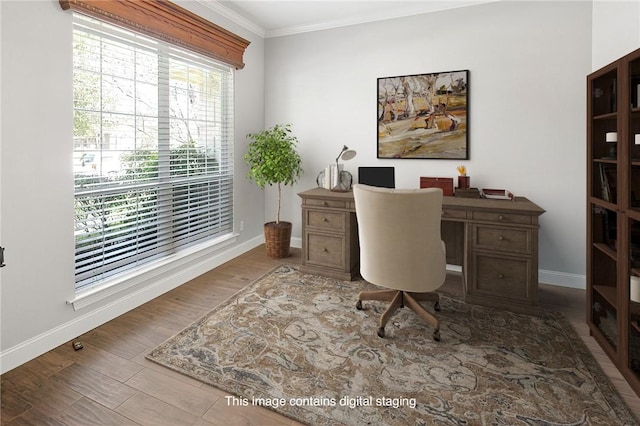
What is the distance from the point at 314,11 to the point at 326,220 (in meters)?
2.23

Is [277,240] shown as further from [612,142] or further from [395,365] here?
[612,142]

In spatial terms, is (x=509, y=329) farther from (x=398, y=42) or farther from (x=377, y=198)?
(x=398, y=42)

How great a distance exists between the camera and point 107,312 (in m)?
2.57

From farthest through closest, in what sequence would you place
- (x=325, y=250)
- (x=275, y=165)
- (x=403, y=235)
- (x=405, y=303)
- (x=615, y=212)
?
1. (x=275, y=165)
2. (x=325, y=250)
3. (x=405, y=303)
4. (x=403, y=235)
5. (x=615, y=212)

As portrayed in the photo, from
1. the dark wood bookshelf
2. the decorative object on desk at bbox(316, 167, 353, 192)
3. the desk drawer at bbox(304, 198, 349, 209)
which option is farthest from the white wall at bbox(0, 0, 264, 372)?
the dark wood bookshelf

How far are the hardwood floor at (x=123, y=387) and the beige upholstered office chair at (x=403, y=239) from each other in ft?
3.51

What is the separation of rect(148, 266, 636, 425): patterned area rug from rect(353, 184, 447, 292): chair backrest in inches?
15.9

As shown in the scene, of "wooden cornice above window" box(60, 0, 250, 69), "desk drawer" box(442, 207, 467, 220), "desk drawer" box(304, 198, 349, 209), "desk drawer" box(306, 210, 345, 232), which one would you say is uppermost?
"wooden cornice above window" box(60, 0, 250, 69)

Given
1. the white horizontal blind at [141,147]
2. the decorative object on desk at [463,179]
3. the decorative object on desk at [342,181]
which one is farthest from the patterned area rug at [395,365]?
the decorative object on desk at [342,181]

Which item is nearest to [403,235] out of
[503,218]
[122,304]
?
[503,218]

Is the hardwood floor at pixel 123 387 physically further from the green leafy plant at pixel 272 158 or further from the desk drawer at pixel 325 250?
the green leafy plant at pixel 272 158

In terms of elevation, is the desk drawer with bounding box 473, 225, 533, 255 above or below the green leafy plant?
below

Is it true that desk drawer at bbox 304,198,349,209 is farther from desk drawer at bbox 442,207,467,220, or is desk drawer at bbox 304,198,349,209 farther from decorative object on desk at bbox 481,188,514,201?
decorative object on desk at bbox 481,188,514,201

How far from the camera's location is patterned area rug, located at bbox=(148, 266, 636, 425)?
1.67 m
